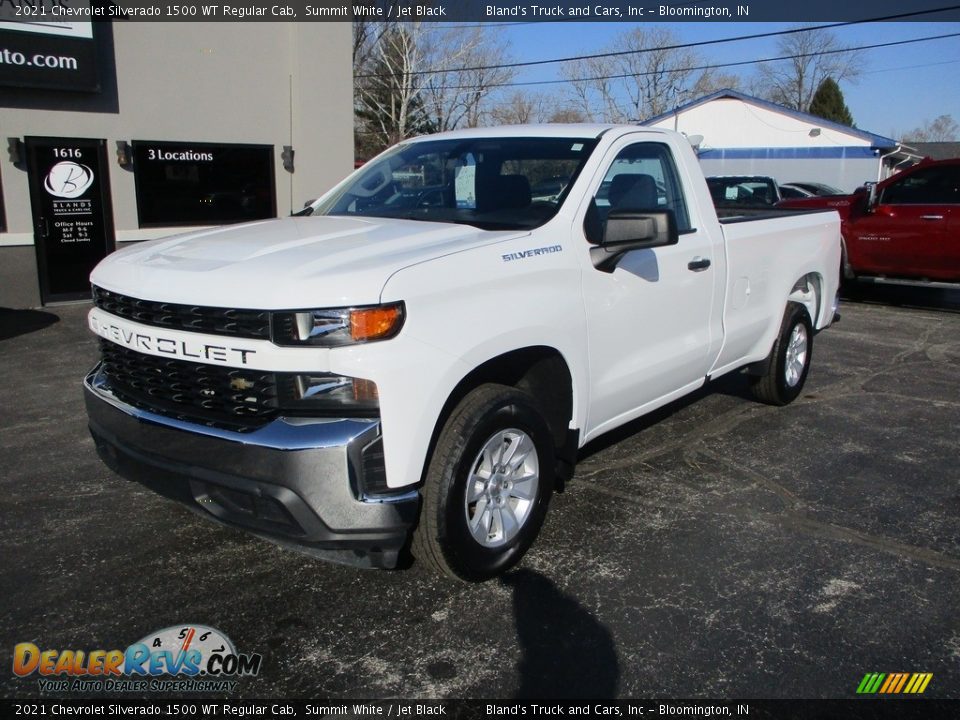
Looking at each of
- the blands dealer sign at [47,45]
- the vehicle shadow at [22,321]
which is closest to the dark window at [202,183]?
the blands dealer sign at [47,45]

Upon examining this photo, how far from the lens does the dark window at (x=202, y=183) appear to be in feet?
37.4

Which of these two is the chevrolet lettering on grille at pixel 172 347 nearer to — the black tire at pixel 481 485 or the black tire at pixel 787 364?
the black tire at pixel 481 485

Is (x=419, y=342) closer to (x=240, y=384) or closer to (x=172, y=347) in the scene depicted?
(x=240, y=384)

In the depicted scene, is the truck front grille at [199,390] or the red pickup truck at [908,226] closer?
the truck front grille at [199,390]

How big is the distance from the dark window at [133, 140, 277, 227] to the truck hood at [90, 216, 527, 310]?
325 inches

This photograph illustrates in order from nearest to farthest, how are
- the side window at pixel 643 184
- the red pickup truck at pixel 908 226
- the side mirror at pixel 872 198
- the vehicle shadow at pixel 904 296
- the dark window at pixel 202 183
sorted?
the side window at pixel 643 184 → the red pickup truck at pixel 908 226 → the side mirror at pixel 872 198 → the dark window at pixel 202 183 → the vehicle shadow at pixel 904 296

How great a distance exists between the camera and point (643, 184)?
15.2 feet

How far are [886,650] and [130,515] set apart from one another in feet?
11.7

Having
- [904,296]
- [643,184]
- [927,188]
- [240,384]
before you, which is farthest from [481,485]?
[904,296]

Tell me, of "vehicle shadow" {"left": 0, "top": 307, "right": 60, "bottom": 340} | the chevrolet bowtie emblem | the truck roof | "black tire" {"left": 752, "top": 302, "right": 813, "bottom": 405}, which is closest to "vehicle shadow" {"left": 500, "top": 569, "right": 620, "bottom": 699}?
the chevrolet bowtie emblem

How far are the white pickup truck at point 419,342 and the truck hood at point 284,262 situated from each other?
0.04ft

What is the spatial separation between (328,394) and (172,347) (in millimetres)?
699

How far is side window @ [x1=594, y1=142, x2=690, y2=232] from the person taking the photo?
4359 mm

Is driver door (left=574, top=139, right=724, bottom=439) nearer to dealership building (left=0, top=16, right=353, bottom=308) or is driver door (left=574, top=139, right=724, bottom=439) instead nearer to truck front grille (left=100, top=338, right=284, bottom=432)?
truck front grille (left=100, top=338, right=284, bottom=432)
